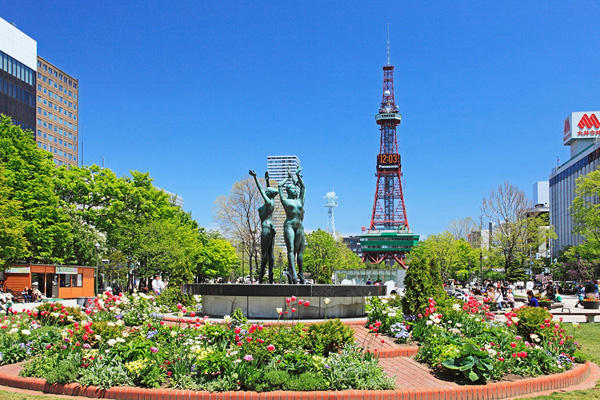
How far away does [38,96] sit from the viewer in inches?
3452

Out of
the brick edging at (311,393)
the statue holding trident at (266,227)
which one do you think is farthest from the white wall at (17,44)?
the brick edging at (311,393)

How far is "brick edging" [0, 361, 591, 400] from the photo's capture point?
8.48m

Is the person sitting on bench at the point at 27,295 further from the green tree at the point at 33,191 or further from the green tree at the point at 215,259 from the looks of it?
the green tree at the point at 215,259

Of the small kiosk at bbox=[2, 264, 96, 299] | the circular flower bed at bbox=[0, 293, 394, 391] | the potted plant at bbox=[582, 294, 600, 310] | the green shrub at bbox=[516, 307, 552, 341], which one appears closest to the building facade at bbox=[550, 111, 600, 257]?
the potted plant at bbox=[582, 294, 600, 310]

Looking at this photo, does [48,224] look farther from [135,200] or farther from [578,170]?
[578,170]

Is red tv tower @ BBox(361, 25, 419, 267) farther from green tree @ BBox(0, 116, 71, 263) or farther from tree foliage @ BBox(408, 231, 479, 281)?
green tree @ BBox(0, 116, 71, 263)

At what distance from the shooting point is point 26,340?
11.8 metres

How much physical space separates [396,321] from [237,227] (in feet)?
124

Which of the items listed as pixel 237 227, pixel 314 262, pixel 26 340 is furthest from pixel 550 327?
pixel 314 262

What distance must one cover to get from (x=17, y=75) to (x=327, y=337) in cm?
6985

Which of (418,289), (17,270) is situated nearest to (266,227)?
(418,289)

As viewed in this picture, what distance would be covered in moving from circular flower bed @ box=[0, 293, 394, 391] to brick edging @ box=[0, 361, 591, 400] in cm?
19

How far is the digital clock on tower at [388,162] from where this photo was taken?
485ft

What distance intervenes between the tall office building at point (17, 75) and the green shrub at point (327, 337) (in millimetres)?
63838
